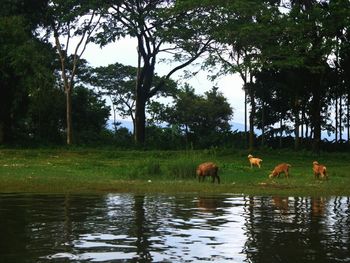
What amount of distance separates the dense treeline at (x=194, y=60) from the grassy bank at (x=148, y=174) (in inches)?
271

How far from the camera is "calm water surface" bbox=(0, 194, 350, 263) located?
881 cm

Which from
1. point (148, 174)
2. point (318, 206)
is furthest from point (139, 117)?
point (318, 206)

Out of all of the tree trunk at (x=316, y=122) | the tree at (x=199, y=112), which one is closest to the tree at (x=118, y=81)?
the tree at (x=199, y=112)

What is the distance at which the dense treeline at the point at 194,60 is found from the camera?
36.1 meters

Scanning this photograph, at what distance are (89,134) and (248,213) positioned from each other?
36647mm

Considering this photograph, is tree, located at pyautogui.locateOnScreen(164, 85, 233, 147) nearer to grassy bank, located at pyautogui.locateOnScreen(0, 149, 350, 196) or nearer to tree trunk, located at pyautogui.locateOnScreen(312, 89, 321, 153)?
tree trunk, located at pyautogui.locateOnScreen(312, 89, 321, 153)

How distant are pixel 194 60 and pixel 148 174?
20368 millimetres

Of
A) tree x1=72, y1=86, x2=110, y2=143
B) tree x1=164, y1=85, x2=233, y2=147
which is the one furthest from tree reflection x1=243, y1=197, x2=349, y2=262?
tree x1=164, y1=85, x2=233, y2=147

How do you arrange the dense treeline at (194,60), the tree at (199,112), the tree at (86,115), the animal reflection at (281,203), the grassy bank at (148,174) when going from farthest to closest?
the tree at (199,112), the tree at (86,115), the dense treeline at (194,60), the grassy bank at (148,174), the animal reflection at (281,203)

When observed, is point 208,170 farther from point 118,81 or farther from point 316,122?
point 118,81

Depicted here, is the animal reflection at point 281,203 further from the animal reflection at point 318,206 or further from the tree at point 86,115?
the tree at point 86,115

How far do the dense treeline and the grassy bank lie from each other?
22.6ft

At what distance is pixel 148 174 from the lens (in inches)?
951

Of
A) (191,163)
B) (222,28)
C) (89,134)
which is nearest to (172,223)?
(191,163)
